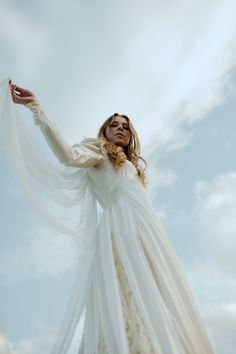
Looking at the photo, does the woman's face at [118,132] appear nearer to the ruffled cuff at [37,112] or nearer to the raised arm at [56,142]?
the raised arm at [56,142]

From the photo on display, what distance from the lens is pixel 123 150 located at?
183 inches

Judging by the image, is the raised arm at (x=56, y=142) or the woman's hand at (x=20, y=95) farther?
the woman's hand at (x=20, y=95)

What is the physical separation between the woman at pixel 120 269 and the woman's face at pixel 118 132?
0.16m

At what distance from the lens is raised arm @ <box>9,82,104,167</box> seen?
12.4ft

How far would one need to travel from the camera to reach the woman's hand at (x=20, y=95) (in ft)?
12.8

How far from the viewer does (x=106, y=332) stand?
10.3 feet

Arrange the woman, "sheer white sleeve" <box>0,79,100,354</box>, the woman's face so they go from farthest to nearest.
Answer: the woman's face, "sheer white sleeve" <box>0,79,100,354</box>, the woman

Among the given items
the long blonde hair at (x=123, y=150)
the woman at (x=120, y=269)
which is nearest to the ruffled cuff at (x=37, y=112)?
the woman at (x=120, y=269)

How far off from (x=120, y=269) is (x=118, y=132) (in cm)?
156

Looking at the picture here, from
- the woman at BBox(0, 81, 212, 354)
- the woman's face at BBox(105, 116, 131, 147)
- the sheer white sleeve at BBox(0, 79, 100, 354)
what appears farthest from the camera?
the woman's face at BBox(105, 116, 131, 147)

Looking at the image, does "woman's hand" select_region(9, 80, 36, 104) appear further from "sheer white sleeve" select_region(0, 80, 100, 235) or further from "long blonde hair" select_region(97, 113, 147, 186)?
"long blonde hair" select_region(97, 113, 147, 186)

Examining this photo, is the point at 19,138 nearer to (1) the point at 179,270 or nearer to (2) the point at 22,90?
(2) the point at 22,90

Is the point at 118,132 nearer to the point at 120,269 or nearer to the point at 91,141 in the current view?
the point at 91,141

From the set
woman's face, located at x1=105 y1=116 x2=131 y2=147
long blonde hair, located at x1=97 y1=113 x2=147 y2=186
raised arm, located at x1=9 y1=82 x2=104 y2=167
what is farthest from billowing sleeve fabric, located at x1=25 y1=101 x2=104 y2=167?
woman's face, located at x1=105 y1=116 x2=131 y2=147
